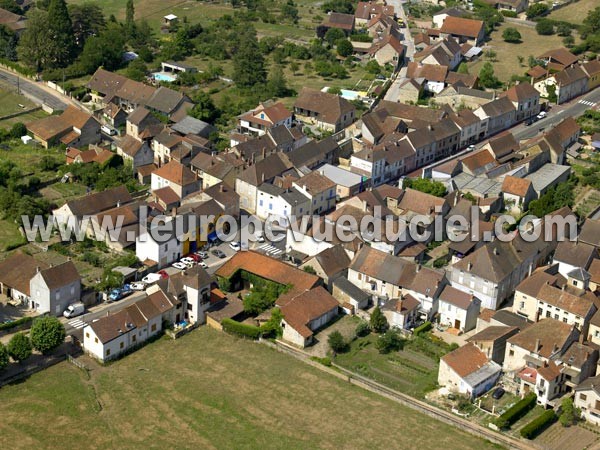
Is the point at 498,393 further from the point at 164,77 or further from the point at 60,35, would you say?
the point at 60,35

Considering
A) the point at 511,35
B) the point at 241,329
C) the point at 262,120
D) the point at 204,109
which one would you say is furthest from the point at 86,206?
the point at 511,35

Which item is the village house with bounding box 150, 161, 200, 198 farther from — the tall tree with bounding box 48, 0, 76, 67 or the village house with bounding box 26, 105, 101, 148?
the tall tree with bounding box 48, 0, 76, 67

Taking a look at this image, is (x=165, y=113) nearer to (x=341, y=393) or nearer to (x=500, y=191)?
(x=500, y=191)

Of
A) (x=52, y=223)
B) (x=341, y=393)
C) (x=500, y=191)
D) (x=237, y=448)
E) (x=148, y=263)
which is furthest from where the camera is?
(x=500, y=191)

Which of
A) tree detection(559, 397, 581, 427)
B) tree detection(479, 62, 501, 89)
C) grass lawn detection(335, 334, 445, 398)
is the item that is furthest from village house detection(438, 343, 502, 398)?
tree detection(479, 62, 501, 89)

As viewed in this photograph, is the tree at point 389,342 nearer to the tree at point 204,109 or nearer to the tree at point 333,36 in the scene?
the tree at point 204,109

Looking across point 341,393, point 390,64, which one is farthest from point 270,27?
point 341,393
